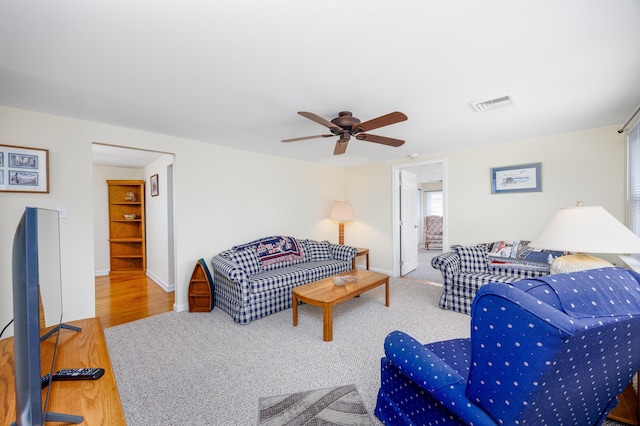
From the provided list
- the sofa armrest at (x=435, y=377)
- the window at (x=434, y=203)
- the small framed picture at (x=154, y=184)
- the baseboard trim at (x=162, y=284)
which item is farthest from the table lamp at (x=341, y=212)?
the window at (x=434, y=203)

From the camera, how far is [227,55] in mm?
1591

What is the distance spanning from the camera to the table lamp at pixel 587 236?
4.75ft

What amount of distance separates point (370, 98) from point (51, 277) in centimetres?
227

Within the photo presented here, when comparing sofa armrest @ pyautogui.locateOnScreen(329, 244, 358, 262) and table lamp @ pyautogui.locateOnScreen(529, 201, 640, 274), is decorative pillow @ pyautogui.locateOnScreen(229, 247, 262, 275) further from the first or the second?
table lamp @ pyautogui.locateOnScreen(529, 201, 640, 274)

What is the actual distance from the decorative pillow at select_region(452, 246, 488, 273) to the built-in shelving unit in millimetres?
5518

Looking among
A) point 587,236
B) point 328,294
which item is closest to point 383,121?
point 587,236

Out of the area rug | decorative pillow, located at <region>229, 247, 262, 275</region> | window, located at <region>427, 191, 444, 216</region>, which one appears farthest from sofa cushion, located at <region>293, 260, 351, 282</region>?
window, located at <region>427, 191, 444, 216</region>

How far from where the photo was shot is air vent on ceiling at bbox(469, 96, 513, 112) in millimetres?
2254

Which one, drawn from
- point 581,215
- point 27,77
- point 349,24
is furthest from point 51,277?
point 581,215

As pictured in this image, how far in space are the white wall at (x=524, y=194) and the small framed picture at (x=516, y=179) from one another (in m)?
0.06

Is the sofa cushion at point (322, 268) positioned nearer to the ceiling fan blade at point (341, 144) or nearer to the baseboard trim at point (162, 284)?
the ceiling fan blade at point (341, 144)

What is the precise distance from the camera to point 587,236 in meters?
1.50

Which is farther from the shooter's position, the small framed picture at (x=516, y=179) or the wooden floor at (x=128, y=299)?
the small framed picture at (x=516, y=179)

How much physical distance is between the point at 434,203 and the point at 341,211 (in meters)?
4.97
